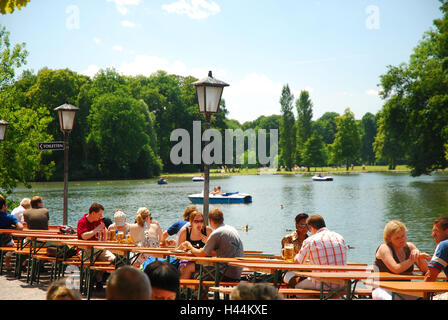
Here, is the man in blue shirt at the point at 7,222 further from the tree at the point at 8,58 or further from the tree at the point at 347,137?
the tree at the point at 347,137

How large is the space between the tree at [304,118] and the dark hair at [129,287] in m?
113

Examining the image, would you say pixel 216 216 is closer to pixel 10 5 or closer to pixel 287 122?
pixel 10 5

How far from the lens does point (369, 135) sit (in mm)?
142750

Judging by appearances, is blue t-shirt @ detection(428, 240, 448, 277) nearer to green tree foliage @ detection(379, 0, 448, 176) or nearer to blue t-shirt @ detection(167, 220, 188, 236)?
blue t-shirt @ detection(167, 220, 188, 236)

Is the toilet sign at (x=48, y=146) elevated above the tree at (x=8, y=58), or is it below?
below

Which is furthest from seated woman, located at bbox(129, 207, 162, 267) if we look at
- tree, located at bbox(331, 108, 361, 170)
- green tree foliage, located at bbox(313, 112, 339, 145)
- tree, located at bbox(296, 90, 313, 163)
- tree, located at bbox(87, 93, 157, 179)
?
green tree foliage, located at bbox(313, 112, 339, 145)

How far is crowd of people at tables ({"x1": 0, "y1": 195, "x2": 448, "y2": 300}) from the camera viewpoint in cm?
290

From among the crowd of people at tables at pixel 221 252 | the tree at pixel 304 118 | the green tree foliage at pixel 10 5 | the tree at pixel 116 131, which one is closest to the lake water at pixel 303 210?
the crowd of people at tables at pixel 221 252

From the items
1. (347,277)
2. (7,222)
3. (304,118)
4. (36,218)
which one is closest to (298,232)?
(347,277)

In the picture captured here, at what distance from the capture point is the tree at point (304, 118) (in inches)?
4481
